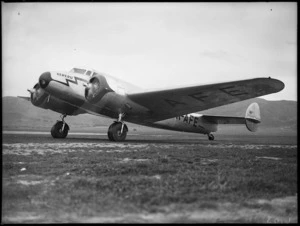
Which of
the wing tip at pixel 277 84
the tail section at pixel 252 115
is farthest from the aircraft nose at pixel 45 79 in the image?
the tail section at pixel 252 115

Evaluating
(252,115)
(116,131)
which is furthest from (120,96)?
(252,115)

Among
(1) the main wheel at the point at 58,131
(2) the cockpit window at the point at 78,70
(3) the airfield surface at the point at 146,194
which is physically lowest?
(3) the airfield surface at the point at 146,194

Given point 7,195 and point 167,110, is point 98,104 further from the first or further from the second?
point 7,195

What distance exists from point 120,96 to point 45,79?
3232 millimetres

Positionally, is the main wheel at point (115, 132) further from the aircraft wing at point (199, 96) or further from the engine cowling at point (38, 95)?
the engine cowling at point (38, 95)

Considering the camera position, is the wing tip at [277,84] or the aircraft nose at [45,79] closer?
the wing tip at [277,84]

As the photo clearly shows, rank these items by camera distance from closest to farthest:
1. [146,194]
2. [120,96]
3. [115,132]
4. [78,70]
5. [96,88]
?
1. [146,194]
2. [96,88]
3. [115,132]
4. [120,96]
5. [78,70]

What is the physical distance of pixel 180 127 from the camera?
17.5m

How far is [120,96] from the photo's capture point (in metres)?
12.6

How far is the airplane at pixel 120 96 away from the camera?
37.7ft

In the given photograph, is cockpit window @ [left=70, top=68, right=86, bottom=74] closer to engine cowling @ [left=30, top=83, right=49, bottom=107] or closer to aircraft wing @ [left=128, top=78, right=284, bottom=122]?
engine cowling @ [left=30, top=83, right=49, bottom=107]

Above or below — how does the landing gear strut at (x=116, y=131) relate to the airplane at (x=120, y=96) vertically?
below

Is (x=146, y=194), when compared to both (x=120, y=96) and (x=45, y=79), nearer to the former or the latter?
(x=120, y=96)

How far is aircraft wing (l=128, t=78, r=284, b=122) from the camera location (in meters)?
10.0
